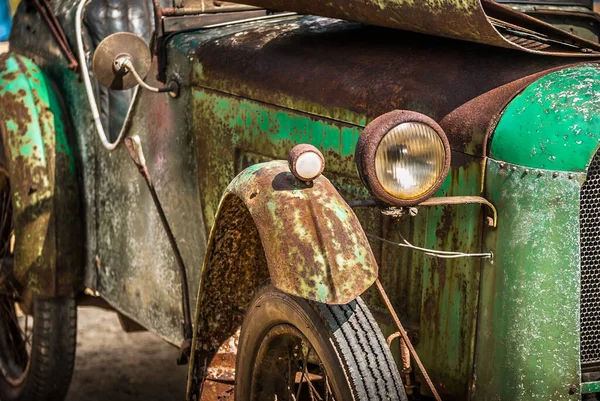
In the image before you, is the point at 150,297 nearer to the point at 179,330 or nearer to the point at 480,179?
the point at 179,330

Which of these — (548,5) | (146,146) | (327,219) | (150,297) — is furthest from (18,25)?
(327,219)

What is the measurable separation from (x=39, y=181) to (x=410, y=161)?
1945 mm

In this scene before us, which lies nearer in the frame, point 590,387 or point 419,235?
point 590,387

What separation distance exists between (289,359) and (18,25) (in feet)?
7.65

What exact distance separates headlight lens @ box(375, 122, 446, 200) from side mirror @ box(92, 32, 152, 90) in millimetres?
1247

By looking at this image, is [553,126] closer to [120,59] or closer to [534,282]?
[534,282]

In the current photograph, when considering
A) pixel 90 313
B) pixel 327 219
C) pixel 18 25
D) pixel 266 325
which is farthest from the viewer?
pixel 90 313

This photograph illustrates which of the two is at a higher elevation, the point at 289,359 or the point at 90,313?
the point at 289,359

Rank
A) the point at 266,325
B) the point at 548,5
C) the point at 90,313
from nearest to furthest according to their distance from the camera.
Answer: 1. the point at 266,325
2. the point at 548,5
3. the point at 90,313

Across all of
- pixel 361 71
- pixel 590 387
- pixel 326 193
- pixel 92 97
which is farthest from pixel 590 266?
pixel 92 97

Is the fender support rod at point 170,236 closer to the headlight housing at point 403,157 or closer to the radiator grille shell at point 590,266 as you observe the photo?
the headlight housing at point 403,157

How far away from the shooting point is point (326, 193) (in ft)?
8.25

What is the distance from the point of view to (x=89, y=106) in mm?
3986

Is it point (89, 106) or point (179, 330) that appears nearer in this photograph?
point (179, 330)
